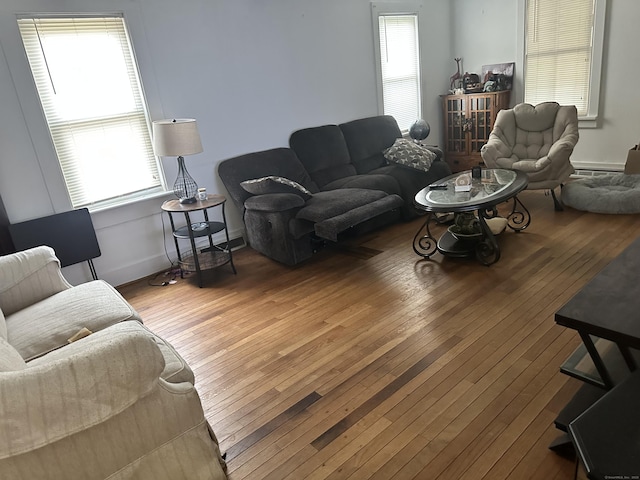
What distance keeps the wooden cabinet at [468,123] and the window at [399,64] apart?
47 centimetres

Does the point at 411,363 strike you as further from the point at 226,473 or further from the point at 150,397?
the point at 150,397

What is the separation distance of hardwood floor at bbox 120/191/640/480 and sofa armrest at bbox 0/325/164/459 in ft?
2.25

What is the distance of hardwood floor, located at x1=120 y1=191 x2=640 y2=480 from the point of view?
5.89 ft

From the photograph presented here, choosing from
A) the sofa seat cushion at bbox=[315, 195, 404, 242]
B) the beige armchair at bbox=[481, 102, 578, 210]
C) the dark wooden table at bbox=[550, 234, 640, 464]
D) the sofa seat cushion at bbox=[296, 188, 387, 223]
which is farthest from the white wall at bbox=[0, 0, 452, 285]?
the dark wooden table at bbox=[550, 234, 640, 464]

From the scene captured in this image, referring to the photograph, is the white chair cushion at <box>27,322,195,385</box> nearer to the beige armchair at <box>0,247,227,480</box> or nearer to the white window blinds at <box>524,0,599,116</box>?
the beige armchair at <box>0,247,227,480</box>

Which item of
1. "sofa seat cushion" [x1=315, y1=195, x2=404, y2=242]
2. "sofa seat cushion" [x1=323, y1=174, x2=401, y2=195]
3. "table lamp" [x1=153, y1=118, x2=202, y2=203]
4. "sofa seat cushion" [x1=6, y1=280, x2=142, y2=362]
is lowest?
"sofa seat cushion" [x1=315, y1=195, x2=404, y2=242]

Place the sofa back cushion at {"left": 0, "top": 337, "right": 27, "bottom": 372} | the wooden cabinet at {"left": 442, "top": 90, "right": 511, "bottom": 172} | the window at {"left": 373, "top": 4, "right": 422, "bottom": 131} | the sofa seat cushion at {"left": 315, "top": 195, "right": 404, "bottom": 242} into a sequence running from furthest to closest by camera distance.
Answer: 1. the wooden cabinet at {"left": 442, "top": 90, "right": 511, "bottom": 172}
2. the window at {"left": 373, "top": 4, "right": 422, "bottom": 131}
3. the sofa seat cushion at {"left": 315, "top": 195, "right": 404, "bottom": 242}
4. the sofa back cushion at {"left": 0, "top": 337, "right": 27, "bottom": 372}

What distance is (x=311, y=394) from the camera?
2.19 m

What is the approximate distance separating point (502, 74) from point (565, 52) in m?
0.71

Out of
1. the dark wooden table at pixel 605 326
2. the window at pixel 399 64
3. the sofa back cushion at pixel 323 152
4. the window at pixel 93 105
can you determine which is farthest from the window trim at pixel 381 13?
the dark wooden table at pixel 605 326

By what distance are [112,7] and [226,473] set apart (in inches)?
132

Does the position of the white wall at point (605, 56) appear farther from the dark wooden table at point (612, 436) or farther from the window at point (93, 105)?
the dark wooden table at point (612, 436)

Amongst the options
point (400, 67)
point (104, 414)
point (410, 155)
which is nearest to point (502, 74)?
point (400, 67)

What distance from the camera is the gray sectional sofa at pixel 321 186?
3.66m
